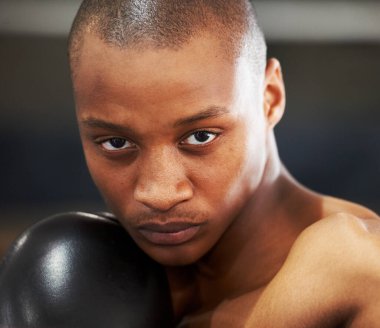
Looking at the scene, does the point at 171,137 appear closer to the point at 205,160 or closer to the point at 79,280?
the point at 205,160

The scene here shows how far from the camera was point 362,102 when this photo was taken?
10.1 feet

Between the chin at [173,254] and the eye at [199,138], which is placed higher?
the eye at [199,138]

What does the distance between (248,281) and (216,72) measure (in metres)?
0.31

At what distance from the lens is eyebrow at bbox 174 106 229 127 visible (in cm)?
99

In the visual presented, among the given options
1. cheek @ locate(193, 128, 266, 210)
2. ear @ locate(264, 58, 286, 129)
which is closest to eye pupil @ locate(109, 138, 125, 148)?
cheek @ locate(193, 128, 266, 210)

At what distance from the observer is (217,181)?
1.03m

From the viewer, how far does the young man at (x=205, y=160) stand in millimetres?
921

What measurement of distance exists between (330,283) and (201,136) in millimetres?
249

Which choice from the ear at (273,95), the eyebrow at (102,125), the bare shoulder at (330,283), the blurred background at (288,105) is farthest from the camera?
the blurred background at (288,105)

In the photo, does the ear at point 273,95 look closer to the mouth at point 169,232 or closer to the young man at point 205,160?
the young man at point 205,160

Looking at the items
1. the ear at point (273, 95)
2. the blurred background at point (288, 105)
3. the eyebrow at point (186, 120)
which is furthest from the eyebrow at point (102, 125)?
the blurred background at point (288, 105)

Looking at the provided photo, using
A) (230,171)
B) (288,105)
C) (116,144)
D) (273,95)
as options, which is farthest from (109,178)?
(288,105)

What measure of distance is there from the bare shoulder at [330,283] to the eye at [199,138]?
18cm

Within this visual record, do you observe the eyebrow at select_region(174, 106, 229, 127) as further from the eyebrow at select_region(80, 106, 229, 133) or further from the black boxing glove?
the black boxing glove
